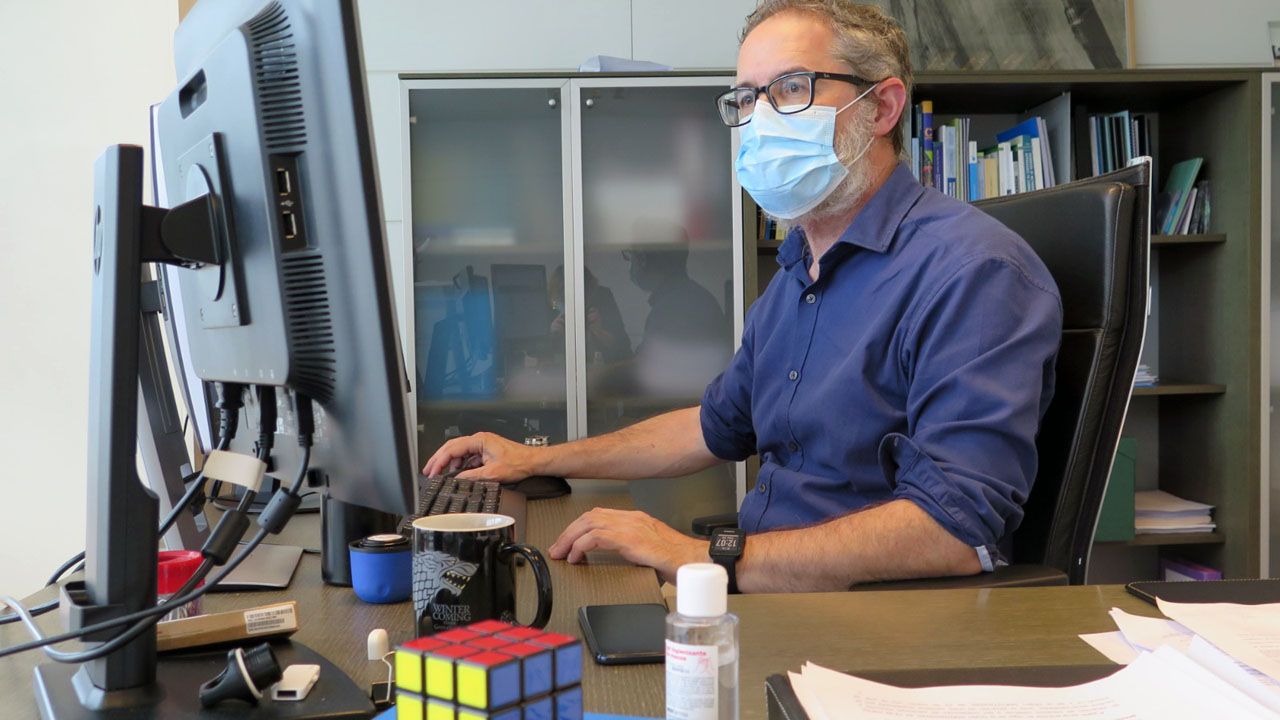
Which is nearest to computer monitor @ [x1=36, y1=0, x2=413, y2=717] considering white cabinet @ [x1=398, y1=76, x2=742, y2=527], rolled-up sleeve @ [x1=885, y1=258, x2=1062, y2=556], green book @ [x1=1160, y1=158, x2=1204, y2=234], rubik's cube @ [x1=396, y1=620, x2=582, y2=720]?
rubik's cube @ [x1=396, y1=620, x2=582, y2=720]

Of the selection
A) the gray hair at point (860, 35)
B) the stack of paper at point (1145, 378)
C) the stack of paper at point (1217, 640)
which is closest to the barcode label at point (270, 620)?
the stack of paper at point (1217, 640)

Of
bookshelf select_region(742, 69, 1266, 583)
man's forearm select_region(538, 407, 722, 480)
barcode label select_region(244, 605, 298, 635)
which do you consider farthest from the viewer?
bookshelf select_region(742, 69, 1266, 583)

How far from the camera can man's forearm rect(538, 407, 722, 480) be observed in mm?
1681

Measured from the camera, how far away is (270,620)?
0.83 metres

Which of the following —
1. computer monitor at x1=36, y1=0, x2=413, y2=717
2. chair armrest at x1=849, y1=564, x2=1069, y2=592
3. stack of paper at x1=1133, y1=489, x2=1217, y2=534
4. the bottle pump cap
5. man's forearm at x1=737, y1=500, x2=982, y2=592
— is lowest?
stack of paper at x1=1133, y1=489, x2=1217, y2=534

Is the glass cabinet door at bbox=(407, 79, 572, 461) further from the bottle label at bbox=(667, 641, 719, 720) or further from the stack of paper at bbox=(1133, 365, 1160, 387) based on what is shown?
the bottle label at bbox=(667, 641, 719, 720)

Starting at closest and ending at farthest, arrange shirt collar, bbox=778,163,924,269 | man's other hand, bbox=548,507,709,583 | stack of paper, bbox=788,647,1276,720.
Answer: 1. stack of paper, bbox=788,647,1276,720
2. man's other hand, bbox=548,507,709,583
3. shirt collar, bbox=778,163,924,269

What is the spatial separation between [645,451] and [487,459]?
31cm

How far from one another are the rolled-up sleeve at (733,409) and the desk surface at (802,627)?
0.67m

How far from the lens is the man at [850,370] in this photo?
3.97 feet

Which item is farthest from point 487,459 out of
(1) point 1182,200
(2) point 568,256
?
(1) point 1182,200

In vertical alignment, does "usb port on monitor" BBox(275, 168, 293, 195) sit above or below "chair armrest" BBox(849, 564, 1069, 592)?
above

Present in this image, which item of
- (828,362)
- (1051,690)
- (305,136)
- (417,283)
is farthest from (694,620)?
(417,283)

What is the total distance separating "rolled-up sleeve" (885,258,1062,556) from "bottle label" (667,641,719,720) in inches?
28.9
